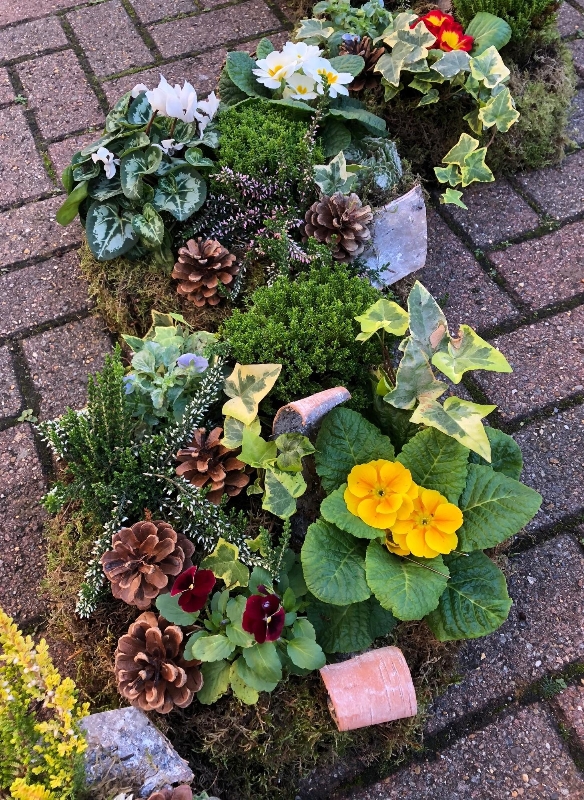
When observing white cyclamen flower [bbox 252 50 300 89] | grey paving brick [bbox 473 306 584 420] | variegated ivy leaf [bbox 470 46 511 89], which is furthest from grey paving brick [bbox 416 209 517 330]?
white cyclamen flower [bbox 252 50 300 89]

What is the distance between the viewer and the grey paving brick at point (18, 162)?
2.90 m

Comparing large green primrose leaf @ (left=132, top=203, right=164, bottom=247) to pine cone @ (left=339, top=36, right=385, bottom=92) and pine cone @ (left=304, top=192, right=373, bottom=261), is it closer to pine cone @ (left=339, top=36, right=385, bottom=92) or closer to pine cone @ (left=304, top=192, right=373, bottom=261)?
pine cone @ (left=304, top=192, right=373, bottom=261)

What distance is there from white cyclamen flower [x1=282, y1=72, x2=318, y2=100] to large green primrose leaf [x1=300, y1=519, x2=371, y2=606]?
1581mm

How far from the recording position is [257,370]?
5.90 feet

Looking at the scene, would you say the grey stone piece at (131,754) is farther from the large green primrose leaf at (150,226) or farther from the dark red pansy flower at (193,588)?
the large green primrose leaf at (150,226)

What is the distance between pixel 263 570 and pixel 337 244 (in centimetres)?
108

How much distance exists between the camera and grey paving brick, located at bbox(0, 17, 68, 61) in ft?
11.2

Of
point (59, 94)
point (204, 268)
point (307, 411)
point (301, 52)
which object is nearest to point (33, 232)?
point (59, 94)

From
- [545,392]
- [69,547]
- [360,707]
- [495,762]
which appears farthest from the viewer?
[545,392]

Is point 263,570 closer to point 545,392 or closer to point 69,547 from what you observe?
point 69,547

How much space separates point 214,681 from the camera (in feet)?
5.30

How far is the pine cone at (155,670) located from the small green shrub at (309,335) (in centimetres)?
68

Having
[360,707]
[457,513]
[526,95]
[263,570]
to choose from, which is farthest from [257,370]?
[526,95]

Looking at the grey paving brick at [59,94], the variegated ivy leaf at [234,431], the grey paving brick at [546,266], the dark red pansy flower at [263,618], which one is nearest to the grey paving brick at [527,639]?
the dark red pansy flower at [263,618]
